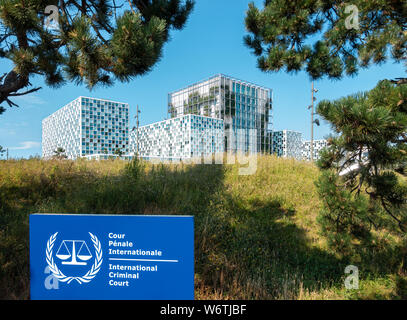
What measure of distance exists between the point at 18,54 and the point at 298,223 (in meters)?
6.85

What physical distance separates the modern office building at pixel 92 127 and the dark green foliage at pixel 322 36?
58.4m

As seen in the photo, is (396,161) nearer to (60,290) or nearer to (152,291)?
(152,291)

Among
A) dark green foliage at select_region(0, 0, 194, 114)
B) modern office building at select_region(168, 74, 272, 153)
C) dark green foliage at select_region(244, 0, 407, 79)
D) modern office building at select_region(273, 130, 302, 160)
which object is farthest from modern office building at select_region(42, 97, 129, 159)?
dark green foliage at select_region(244, 0, 407, 79)

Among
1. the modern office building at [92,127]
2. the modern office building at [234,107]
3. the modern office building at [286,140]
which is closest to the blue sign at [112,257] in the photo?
the modern office building at [234,107]

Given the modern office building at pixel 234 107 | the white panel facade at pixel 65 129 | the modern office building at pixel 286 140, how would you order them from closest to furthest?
Result: 1. the modern office building at pixel 234 107
2. the white panel facade at pixel 65 129
3. the modern office building at pixel 286 140

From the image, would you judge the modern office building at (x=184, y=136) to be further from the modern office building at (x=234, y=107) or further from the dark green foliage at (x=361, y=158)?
the dark green foliage at (x=361, y=158)

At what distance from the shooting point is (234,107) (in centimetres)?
4619

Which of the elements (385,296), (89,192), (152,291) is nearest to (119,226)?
(152,291)

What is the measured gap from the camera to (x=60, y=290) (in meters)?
2.21

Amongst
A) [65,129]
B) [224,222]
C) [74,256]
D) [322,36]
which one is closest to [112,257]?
[74,256]

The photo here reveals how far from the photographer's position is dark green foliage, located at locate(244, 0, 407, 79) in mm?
2816

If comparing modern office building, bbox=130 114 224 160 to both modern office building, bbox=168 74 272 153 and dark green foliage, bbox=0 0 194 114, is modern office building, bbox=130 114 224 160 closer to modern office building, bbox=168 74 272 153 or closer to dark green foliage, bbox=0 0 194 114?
modern office building, bbox=168 74 272 153

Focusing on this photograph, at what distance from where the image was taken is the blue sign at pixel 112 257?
206 cm

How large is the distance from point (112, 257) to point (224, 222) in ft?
10.9
